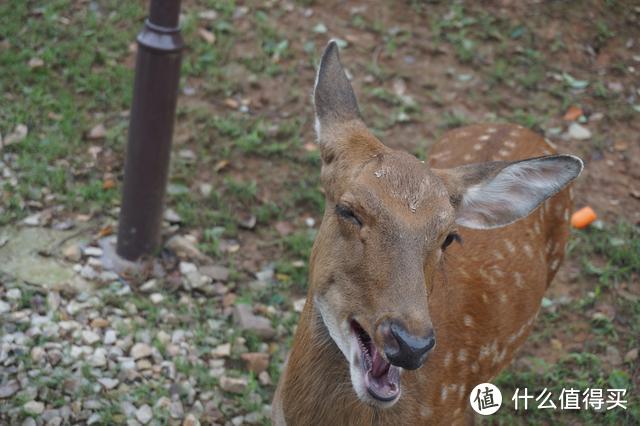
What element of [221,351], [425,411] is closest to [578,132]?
[221,351]

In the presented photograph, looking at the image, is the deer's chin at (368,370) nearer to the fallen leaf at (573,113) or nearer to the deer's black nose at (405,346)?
the deer's black nose at (405,346)

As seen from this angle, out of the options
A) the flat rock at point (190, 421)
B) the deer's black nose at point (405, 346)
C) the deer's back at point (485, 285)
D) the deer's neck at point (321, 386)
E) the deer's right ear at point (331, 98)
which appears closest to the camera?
the deer's black nose at point (405, 346)

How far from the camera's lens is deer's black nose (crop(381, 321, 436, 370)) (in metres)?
2.44

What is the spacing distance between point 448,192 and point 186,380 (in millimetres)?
1854

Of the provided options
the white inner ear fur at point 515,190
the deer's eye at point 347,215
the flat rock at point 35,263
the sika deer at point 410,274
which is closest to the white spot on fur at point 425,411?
the sika deer at point 410,274

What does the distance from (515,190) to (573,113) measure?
3.46m

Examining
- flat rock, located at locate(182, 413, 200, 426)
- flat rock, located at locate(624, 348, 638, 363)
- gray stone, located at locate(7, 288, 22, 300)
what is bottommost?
flat rock, located at locate(182, 413, 200, 426)

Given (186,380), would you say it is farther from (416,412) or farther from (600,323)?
(600,323)

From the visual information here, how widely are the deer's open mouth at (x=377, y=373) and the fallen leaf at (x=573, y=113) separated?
417 cm

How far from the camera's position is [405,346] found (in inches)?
96.3

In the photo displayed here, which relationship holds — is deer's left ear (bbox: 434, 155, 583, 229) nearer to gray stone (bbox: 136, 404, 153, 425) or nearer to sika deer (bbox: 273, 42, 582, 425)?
sika deer (bbox: 273, 42, 582, 425)

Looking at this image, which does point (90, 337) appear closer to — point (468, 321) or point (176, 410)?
point (176, 410)

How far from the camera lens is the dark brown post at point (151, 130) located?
4.33 meters

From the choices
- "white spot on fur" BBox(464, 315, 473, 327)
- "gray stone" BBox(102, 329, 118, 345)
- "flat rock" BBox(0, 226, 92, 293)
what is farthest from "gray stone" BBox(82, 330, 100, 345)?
"white spot on fur" BBox(464, 315, 473, 327)
